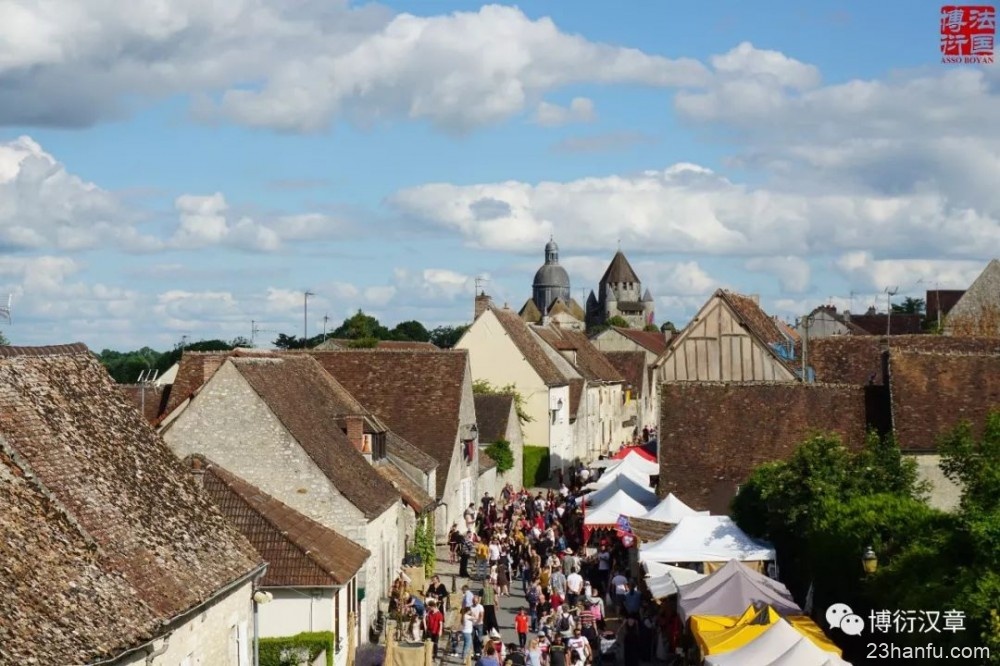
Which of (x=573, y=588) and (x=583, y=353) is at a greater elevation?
(x=583, y=353)

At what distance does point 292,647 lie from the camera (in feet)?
76.6

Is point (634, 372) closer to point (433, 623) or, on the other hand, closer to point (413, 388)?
point (413, 388)

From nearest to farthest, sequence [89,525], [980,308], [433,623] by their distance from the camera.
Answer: [89,525] → [433,623] → [980,308]

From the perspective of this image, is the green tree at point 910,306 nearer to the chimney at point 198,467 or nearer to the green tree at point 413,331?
the green tree at point 413,331

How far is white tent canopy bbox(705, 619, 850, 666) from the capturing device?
18281mm

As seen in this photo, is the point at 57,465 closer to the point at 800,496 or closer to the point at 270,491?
the point at 270,491

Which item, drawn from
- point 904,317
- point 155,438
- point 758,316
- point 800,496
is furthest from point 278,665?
point 904,317

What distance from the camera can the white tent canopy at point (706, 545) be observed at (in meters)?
27.8

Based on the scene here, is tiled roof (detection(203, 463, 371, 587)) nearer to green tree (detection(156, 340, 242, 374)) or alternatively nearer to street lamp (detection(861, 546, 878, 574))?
street lamp (detection(861, 546, 878, 574))

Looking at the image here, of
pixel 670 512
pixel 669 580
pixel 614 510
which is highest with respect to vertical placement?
pixel 670 512

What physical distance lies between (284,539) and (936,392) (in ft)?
59.3

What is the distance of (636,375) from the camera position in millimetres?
85500

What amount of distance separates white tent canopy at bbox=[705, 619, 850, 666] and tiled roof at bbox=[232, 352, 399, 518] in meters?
11.4

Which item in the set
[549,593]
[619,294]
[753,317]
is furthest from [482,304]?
[619,294]
